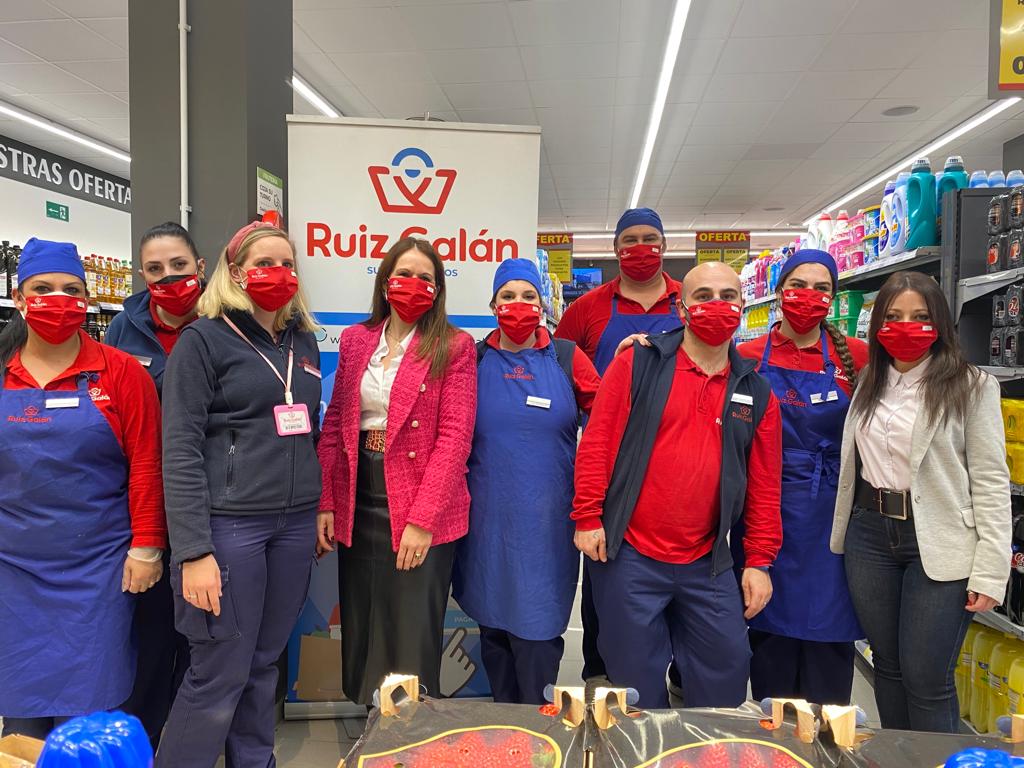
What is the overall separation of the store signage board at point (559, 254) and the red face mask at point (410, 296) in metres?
8.75

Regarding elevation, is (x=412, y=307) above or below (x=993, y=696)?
above

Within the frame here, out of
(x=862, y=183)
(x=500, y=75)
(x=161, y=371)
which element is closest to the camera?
(x=161, y=371)

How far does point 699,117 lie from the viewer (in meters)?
8.61

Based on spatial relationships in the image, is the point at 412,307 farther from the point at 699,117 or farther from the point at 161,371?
the point at 699,117

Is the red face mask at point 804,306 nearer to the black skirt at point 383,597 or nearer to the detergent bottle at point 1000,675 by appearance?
the black skirt at point 383,597

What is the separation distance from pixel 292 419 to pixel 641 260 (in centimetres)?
149

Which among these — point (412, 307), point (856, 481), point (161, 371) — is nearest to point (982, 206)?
point (856, 481)

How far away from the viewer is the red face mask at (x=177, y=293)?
88.4 inches

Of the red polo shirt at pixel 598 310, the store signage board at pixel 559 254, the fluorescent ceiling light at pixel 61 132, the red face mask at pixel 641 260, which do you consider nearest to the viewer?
the red face mask at pixel 641 260

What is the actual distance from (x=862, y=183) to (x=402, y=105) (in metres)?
8.08

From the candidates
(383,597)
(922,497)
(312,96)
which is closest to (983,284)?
(922,497)

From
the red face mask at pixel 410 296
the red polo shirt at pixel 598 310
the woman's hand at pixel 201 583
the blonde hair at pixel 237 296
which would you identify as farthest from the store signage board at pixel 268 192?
the woman's hand at pixel 201 583

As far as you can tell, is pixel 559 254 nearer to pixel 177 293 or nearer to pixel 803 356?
pixel 803 356

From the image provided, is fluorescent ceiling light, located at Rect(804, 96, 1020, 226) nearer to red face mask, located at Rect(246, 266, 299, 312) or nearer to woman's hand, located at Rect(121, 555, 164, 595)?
red face mask, located at Rect(246, 266, 299, 312)
